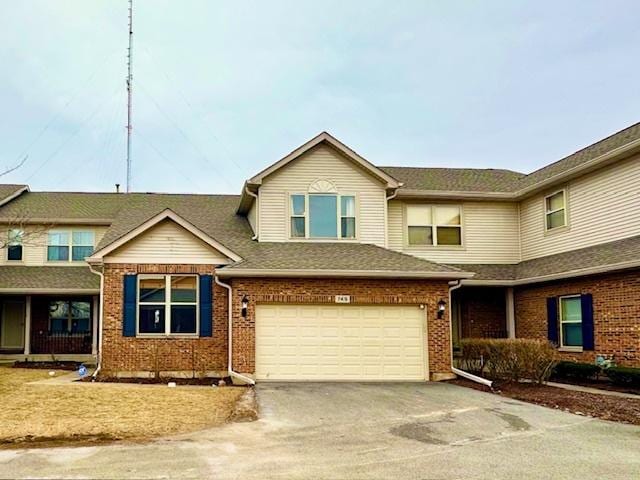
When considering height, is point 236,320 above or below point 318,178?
below

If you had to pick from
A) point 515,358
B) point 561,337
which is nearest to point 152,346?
point 515,358

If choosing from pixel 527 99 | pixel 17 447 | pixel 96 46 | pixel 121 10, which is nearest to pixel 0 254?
pixel 96 46

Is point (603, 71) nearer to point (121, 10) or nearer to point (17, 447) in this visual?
point (121, 10)

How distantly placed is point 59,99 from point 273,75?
10542 mm

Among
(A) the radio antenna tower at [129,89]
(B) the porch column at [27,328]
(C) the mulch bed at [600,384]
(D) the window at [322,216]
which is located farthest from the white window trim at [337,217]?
(A) the radio antenna tower at [129,89]

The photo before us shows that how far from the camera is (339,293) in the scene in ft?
55.2

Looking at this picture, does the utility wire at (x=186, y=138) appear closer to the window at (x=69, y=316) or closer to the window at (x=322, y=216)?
the window at (x=69, y=316)

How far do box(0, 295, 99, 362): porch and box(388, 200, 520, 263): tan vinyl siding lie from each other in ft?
34.1

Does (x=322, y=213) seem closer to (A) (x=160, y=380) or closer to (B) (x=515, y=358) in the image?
(A) (x=160, y=380)

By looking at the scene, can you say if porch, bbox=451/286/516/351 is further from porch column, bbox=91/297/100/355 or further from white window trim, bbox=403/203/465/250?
porch column, bbox=91/297/100/355

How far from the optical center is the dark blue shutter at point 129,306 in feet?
54.5

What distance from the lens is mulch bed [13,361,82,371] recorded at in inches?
786

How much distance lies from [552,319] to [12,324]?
1769cm

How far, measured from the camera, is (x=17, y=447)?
8.61 metres
